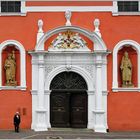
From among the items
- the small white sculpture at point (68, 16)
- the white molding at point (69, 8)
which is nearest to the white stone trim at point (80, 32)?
the small white sculpture at point (68, 16)

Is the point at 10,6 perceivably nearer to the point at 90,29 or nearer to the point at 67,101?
the point at 90,29

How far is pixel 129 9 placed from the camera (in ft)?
96.7

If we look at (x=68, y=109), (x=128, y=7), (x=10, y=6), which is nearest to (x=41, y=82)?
(x=68, y=109)

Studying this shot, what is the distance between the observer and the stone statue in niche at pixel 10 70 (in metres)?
29.0

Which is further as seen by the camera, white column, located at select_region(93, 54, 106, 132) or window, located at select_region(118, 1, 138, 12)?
window, located at select_region(118, 1, 138, 12)

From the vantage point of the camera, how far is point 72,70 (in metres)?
29.1

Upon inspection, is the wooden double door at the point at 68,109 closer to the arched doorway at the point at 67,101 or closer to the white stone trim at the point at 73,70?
the arched doorway at the point at 67,101

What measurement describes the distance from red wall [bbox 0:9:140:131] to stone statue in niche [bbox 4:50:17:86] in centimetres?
48

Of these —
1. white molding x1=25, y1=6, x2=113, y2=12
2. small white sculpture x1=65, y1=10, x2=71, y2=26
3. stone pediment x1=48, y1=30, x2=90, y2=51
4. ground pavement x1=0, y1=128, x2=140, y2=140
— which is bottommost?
ground pavement x1=0, y1=128, x2=140, y2=140

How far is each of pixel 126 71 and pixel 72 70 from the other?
9.36 ft

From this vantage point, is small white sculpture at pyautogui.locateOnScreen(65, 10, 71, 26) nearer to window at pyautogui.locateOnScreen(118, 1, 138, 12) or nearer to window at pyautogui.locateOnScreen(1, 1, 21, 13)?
window at pyautogui.locateOnScreen(1, 1, 21, 13)

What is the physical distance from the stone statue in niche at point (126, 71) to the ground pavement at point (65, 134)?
8.91 ft

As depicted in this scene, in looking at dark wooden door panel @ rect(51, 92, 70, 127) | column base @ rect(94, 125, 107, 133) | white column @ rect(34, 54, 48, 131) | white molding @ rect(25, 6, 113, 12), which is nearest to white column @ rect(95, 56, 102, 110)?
column base @ rect(94, 125, 107, 133)

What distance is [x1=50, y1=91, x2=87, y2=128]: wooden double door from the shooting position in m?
29.4
